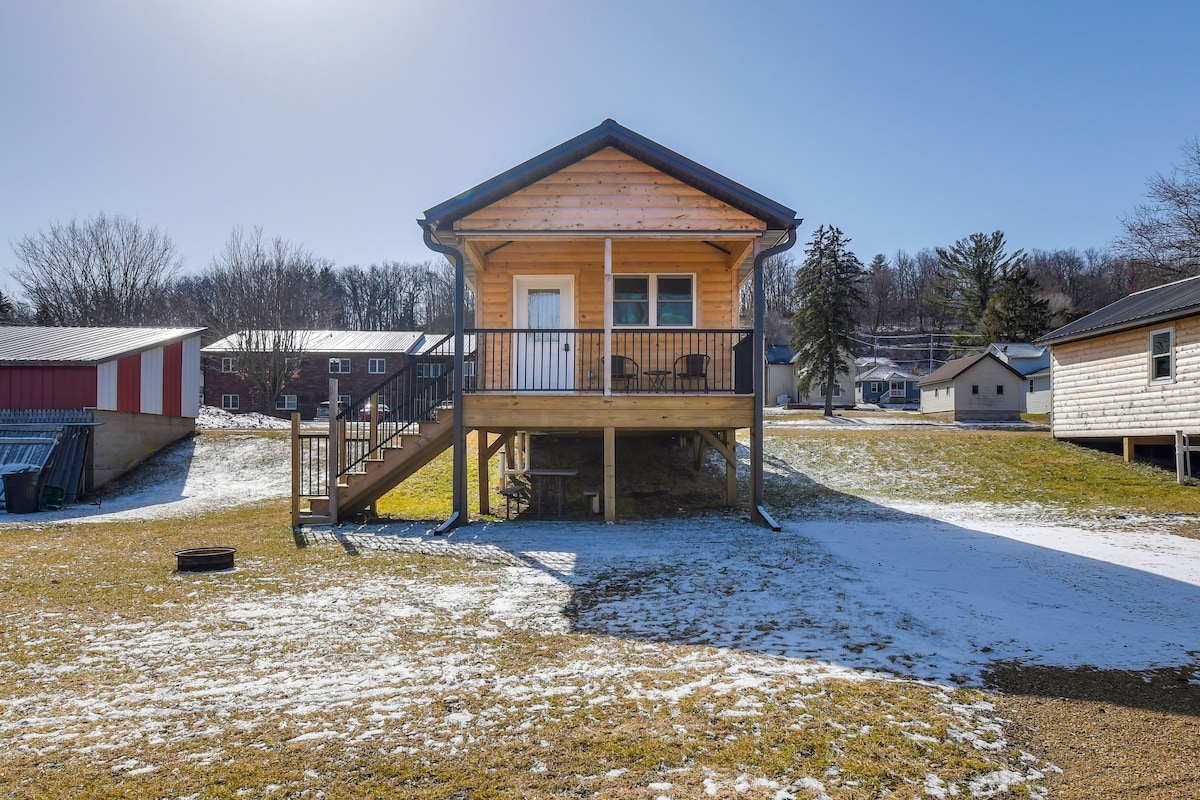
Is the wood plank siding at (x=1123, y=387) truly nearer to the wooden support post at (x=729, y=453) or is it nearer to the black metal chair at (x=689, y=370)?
the wooden support post at (x=729, y=453)

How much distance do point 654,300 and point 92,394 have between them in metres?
12.7

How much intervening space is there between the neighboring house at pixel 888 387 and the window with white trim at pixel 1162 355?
3167 cm

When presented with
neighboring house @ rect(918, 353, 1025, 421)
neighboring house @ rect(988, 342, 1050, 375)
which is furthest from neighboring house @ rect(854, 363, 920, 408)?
neighboring house @ rect(918, 353, 1025, 421)

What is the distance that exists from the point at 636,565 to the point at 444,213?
19.1ft

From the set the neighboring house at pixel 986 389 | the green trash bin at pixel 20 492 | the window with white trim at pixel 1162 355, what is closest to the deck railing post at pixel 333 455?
the green trash bin at pixel 20 492

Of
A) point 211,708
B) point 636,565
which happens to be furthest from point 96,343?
point 211,708

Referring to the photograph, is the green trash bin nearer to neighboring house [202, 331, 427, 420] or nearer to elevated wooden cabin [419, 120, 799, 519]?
elevated wooden cabin [419, 120, 799, 519]

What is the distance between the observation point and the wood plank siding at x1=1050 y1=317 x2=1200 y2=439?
1559 cm

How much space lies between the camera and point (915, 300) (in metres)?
78.1

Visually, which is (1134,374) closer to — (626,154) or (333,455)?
(626,154)

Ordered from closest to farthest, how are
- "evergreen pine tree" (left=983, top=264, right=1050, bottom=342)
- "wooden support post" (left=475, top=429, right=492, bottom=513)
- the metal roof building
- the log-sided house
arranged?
the log-sided house, "wooden support post" (left=475, top=429, right=492, bottom=513), the metal roof building, "evergreen pine tree" (left=983, top=264, right=1050, bottom=342)

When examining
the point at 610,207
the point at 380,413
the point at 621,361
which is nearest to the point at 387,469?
the point at 621,361

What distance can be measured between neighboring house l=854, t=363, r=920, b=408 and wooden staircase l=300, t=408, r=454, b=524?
42.5 metres

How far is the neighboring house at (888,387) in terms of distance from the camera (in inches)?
1900
